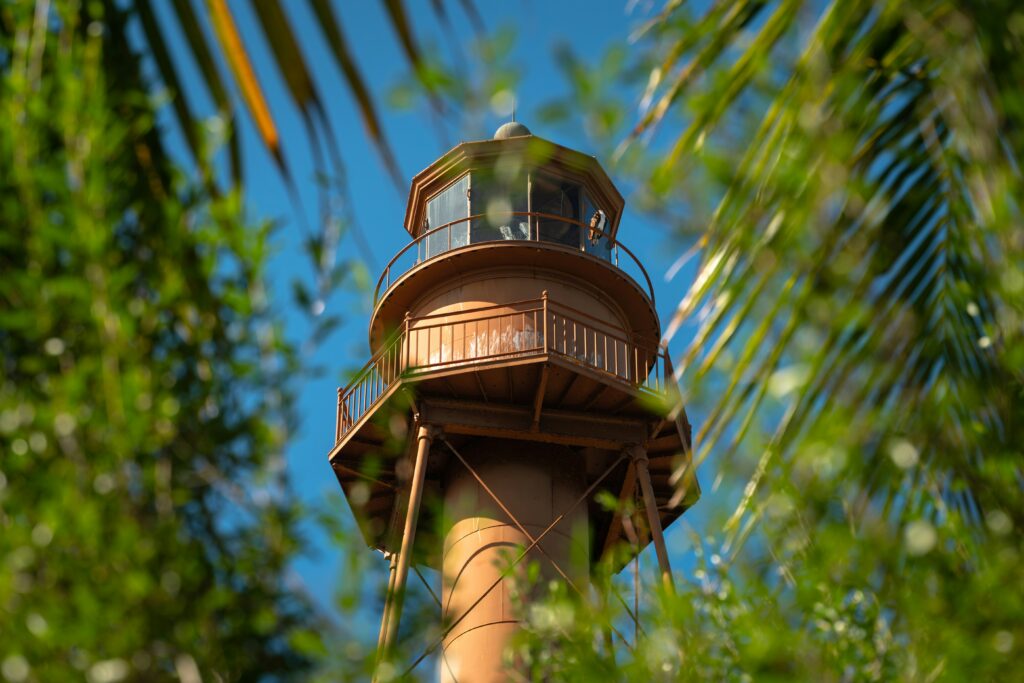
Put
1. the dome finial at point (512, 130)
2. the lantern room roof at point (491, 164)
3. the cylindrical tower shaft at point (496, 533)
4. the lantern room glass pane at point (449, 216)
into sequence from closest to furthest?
the cylindrical tower shaft at point (496, 533) → the lantern room roof at point (491, 164) → the lantern room glass pane at point (449, 216) → the dome finial at point (512, 130)

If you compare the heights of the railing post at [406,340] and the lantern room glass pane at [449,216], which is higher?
the lantern room glass pane at [449,216]

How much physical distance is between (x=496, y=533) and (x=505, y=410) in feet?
4.70

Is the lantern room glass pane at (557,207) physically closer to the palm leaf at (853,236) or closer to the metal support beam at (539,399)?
the metal support beam at (539,399)

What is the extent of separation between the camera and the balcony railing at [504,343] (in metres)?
15.4

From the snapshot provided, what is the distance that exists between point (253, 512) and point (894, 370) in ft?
6.68

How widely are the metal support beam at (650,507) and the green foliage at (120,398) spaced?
10.5 m

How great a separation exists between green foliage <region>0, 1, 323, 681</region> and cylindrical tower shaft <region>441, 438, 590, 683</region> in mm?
10373

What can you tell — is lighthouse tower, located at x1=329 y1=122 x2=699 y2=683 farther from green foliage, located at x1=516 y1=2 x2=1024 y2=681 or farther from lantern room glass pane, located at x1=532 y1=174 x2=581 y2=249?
green foliage, located at x1=516 y1=2 x2=1024 y2=681

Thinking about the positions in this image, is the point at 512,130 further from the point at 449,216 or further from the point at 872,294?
the point at 872,294

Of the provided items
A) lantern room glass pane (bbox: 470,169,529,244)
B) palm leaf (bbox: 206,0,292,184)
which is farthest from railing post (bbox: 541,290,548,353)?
palm leaf (bbox: 206,0,292,184)

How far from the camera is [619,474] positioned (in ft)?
54.7

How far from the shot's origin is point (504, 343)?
15828 millimetres

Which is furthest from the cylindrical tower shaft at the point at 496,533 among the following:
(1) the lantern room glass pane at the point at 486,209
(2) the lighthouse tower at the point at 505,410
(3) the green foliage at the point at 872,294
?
(3) the green foliage at the point at 872,294

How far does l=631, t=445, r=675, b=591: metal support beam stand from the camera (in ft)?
47.9
